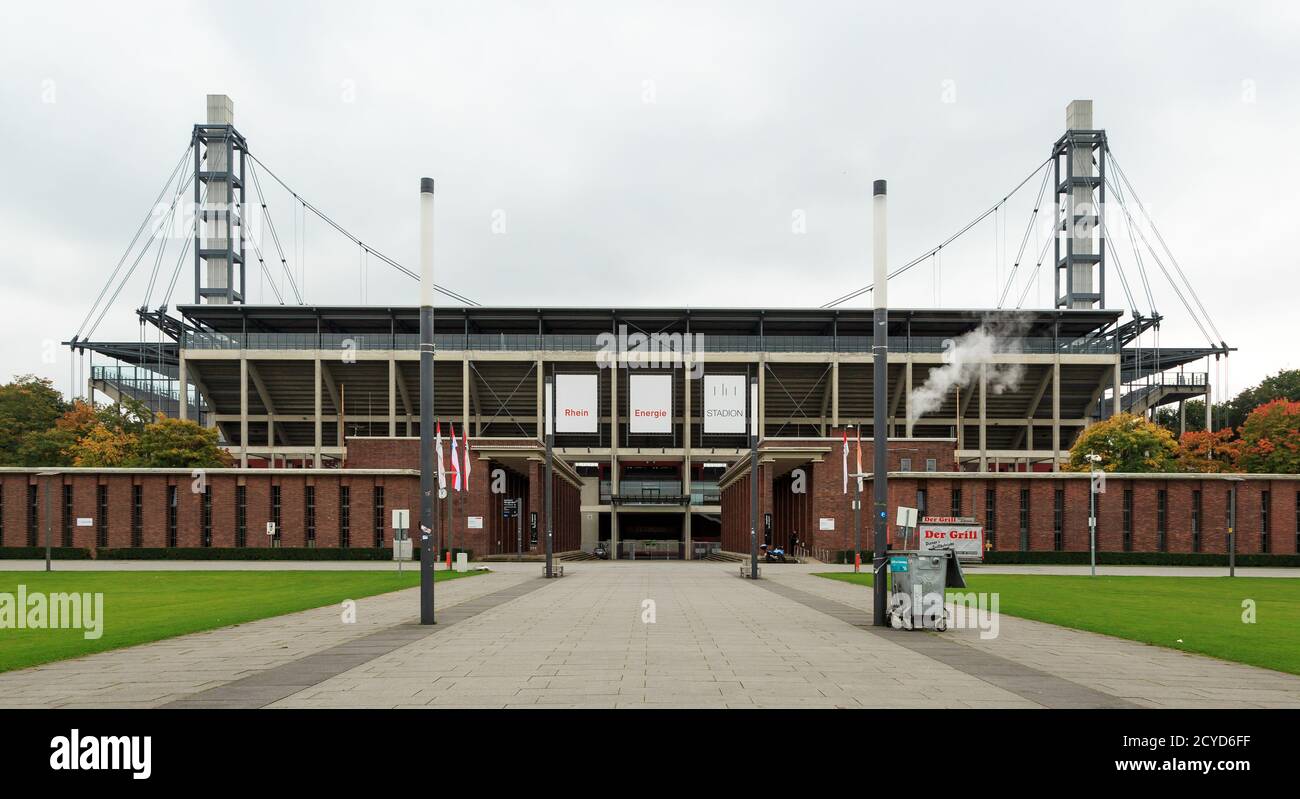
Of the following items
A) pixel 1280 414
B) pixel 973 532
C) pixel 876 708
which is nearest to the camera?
pixel 876 708

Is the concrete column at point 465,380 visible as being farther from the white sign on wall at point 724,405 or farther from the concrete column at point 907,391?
the concrete column at point 907,391

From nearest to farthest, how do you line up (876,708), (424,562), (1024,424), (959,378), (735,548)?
1. (876,708)
2. (424,562)
3. (735,548)
4. (959,378)
5. (1024,424)

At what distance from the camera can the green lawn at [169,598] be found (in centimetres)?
1517

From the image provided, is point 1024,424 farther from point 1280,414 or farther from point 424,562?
point 424,562

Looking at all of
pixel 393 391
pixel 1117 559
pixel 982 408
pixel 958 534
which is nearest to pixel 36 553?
pixel 393 391

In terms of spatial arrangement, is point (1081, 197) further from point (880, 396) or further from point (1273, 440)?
point (880, 396)

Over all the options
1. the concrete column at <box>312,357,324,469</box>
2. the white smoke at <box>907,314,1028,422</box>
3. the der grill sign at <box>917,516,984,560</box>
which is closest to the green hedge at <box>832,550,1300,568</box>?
the der grill sign at <box>917,516,984,560</box>

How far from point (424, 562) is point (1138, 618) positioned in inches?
588

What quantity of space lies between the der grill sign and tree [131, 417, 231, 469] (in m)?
51.0

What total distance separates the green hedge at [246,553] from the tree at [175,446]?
44.4 ft

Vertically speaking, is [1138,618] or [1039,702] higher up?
[1039,702]

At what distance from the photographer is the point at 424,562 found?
715 inches

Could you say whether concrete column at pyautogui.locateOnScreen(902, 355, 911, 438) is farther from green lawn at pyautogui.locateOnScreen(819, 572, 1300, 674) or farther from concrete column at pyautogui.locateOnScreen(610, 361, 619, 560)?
green lawn at pyautogui.locateOnScreen(819, 572, 1300, 674)
